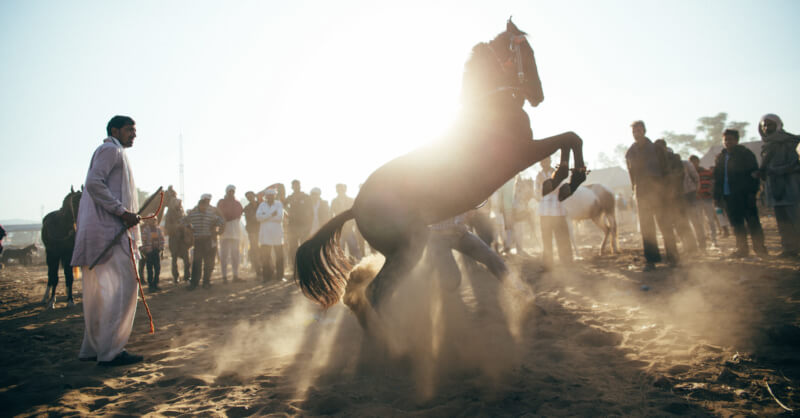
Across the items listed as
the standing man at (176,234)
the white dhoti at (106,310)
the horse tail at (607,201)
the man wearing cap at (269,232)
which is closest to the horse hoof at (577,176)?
the white dhoti at (106,310)

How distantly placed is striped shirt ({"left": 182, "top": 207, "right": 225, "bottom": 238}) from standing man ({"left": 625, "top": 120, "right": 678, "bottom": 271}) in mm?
7766

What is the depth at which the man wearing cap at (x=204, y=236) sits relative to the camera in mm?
7922

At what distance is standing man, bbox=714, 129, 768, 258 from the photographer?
582 cm

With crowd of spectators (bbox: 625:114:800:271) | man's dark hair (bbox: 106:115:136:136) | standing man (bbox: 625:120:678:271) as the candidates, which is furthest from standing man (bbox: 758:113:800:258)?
man's dark hair (bbox: 106:115:136:136)

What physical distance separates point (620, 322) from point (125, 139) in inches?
193

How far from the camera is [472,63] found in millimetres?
3137

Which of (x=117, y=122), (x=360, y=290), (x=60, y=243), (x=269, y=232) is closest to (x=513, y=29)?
(x=360, y=290)

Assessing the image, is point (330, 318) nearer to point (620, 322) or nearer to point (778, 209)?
point (620, 322)

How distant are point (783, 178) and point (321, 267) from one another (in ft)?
21.4

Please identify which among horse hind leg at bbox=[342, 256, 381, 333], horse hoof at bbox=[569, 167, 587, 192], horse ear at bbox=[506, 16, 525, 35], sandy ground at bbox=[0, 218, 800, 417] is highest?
horse ear at bbox=[506, 16, 525, 35]

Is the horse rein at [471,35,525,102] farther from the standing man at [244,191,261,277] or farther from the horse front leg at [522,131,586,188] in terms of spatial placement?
the standing man at [244,191,261,277]

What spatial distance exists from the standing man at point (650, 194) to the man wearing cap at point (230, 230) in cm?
808

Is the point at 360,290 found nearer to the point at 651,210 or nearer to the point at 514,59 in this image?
the point at 514,59

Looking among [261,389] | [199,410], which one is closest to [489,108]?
[261,389]
